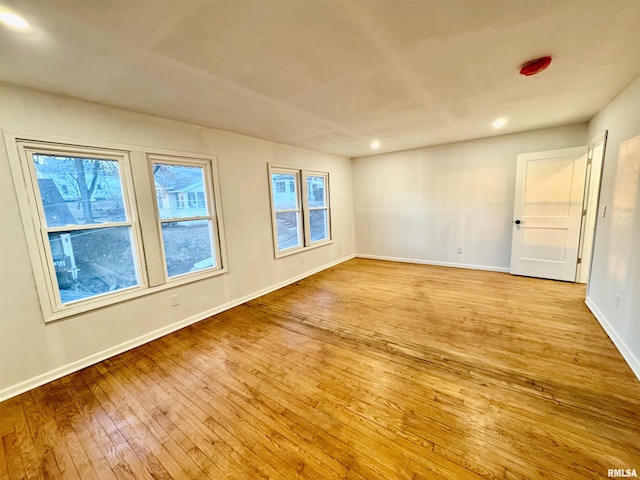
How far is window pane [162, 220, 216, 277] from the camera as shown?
3094 millimetres

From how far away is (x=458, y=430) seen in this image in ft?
5.22

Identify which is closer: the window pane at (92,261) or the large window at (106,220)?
the large window at (106,220)

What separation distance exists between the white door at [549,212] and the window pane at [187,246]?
16.1 feet

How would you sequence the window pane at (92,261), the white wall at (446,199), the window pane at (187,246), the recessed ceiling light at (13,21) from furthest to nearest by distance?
1. the white wall at (446,199)
2. the window pane at (187,246)
3. the window pane at (92,261)
4. the recessed ceiling light at (13,21)

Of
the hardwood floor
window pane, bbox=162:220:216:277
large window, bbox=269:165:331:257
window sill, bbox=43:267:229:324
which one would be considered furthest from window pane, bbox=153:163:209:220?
the hardwood floor

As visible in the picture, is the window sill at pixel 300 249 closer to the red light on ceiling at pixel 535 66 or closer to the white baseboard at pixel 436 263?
the white baseboard at pixel 436 263

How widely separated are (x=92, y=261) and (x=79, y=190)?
684 mm

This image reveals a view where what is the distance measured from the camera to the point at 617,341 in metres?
2.35

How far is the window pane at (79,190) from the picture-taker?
2.25 m

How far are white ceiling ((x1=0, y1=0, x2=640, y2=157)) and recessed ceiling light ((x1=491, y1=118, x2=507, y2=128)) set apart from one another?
1.69ft

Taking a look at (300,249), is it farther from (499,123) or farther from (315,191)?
(499,123)

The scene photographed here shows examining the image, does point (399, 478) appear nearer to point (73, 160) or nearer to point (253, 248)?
point (253, 248)

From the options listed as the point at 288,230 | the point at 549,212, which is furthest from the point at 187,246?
the point at 549,212

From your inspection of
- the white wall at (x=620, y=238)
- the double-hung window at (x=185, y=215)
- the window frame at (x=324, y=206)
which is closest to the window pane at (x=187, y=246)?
the double-hung window at (x=185, y=215)
